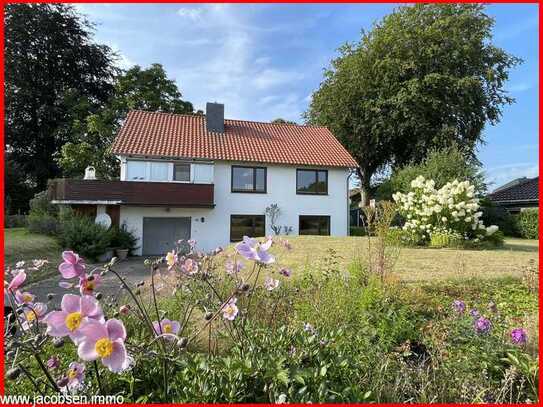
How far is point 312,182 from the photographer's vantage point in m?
20.4

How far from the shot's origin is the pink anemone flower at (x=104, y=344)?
1.41m

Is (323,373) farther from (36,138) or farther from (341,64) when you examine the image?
(36,138)

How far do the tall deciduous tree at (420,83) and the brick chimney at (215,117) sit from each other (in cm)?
1075

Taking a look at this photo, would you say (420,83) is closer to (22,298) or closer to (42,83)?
(22,298)

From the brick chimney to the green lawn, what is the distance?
10.7 meters

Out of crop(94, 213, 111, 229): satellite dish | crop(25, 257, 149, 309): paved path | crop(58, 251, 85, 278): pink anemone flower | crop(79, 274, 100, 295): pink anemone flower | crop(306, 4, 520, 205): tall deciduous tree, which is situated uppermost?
crop(306, 4, 520, 205): tall deciduous tree

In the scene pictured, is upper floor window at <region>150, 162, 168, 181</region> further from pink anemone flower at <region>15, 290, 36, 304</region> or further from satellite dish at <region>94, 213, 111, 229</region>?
pink anemone flower at <region>15, 290, 36, 304</region>

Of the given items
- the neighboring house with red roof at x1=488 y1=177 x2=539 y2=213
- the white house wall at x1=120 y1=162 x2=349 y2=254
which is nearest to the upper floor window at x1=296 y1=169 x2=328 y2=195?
the white house wall at x1=120 y1=162 x2=349 y2=254

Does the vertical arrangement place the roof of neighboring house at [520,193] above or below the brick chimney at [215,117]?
below

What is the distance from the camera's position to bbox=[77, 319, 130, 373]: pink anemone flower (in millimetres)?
1408

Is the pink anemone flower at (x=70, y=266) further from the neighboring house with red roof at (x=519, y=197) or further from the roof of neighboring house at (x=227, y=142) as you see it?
the neighboring house with red roof at (x=519, y=197)

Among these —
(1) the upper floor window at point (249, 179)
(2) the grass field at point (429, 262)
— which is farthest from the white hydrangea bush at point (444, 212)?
(1) the upper floor window at point (249, 179)

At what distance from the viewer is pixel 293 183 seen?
19.9 metres

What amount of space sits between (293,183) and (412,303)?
15.3 m
